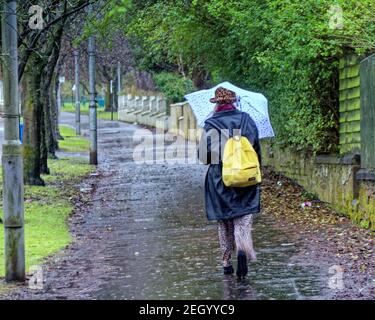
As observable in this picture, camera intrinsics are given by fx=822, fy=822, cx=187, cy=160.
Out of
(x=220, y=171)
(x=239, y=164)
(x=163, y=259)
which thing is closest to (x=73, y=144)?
(x=163, y=259)

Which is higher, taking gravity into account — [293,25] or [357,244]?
[293,25]

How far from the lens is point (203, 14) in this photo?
58.7 feet

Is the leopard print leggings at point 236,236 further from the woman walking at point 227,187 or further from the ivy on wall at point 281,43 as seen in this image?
the ivy on wall at point 281,43

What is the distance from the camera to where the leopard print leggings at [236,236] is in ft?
26.8

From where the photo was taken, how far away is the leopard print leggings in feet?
26.8

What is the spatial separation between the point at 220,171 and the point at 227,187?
180mm

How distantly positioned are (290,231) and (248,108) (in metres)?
→ 1.96

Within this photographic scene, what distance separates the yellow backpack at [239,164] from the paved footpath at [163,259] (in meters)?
1.00

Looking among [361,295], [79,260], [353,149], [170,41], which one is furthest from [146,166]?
[361,295]

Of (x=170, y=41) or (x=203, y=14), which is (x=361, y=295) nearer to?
(x=203, y=14)

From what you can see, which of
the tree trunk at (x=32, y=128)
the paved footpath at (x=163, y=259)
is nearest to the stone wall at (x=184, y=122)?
the tree trunk at (x=32, y=128)

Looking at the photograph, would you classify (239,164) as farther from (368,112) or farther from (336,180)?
(336,180)
